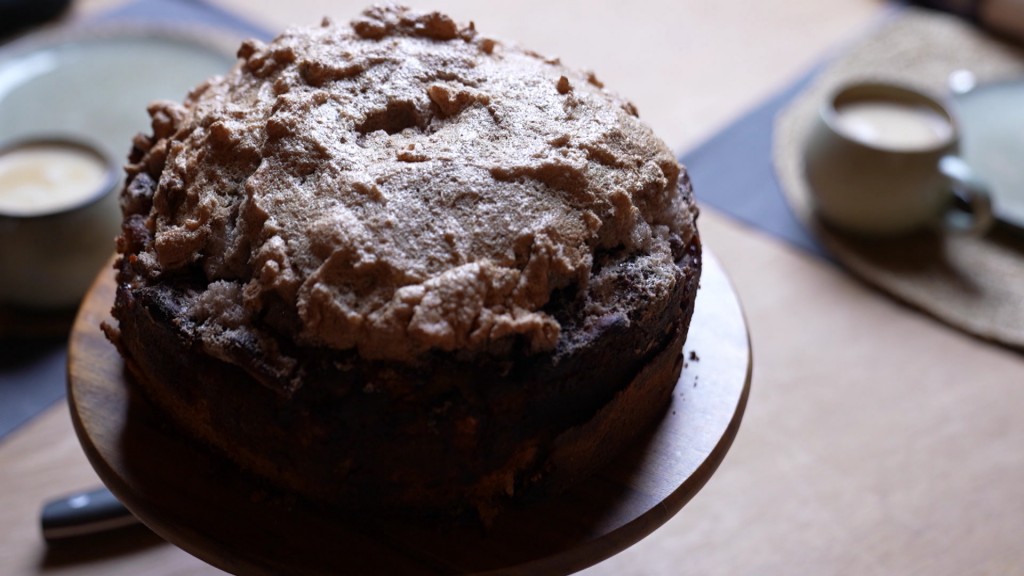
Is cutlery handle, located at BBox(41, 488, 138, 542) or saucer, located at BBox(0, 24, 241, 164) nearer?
cutlery handle, located at BBox(41, 488, 138, 542)

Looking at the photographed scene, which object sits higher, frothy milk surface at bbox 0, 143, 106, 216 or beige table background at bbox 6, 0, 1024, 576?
frothy milk surface at bbox 0, 143, 106, 216

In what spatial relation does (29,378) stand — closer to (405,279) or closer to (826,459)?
(405,279)

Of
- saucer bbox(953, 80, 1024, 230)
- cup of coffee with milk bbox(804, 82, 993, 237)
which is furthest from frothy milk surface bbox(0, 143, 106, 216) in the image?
saucer bbox(953, 80, 1024, 230)

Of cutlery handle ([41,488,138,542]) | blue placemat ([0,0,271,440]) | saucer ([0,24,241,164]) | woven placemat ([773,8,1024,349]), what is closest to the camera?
cutlery handle ([41,488,138,542])

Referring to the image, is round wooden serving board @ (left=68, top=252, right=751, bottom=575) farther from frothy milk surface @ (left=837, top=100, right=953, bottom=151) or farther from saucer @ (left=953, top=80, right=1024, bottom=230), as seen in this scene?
A: saucer @ (left=953, top=80, right=1024, bottom=230)

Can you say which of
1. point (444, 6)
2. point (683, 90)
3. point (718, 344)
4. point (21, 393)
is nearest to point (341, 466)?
point (718, 344)

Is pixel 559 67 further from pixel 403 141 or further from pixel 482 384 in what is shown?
pixel 482 384
